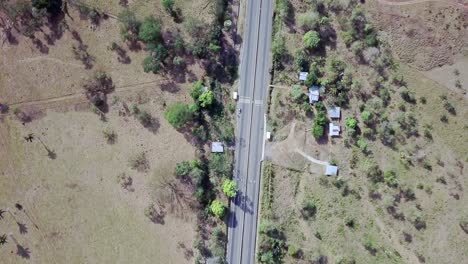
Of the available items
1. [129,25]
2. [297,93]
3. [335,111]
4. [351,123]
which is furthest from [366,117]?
[129,25]

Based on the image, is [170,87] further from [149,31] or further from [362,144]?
[362,144]

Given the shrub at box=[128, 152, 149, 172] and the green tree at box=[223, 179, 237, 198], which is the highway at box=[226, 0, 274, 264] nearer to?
the green tree at box=[223, 179, 237, 198]

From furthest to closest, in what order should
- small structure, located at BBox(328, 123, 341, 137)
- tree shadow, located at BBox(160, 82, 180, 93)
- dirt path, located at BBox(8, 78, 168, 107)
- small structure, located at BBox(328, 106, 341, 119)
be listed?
dirt path, located at BBox(8, 78, 168, 107) → tree shadow, located at BBox(160, 82, 180, 93) → small structure, located at BBox(328, 106, 341, 119) → small structure, located at BBox(328, 123, 341, 137)

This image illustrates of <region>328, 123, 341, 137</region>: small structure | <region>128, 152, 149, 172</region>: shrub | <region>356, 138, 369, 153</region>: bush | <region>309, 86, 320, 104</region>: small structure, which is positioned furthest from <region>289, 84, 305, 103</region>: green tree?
<region>128, 152, 149, 172</region>: shrub

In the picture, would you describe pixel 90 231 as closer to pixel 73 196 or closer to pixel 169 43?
pixel 73 196

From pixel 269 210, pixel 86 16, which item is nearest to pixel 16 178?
pixel 86 16

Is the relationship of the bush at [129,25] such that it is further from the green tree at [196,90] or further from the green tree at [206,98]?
the green tree at [206,98]
